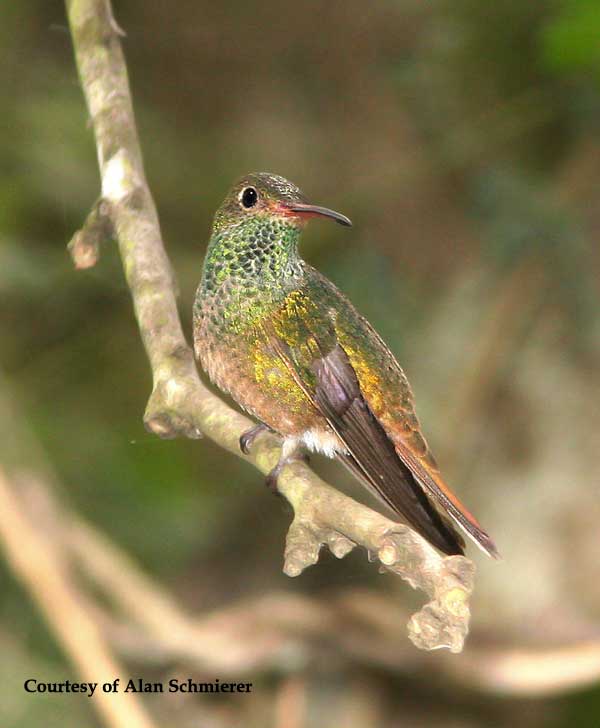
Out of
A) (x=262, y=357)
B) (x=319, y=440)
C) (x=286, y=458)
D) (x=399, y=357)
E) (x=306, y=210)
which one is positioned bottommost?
(x=286, y=458)

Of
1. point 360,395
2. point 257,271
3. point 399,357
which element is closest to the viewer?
point 360,395

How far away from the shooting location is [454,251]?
635 centimetres

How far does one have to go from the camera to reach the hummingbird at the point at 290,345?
2730 mm

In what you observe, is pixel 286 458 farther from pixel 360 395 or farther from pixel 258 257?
pixel 258 257

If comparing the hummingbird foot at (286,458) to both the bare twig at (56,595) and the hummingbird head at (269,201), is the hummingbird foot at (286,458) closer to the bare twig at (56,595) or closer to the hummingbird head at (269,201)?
the hummingbird head at (269,201)

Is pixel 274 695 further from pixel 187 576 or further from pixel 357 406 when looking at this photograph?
pixel 357 406

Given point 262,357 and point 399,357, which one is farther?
point 399,357

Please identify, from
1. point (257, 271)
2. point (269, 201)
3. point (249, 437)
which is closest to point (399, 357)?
point (257, 271)

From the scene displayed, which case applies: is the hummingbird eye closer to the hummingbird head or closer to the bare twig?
the hummingbird head

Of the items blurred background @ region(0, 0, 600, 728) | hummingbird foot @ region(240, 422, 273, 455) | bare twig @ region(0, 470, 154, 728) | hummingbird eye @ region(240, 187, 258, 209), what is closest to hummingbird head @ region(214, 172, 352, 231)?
hummingbird eye @ region(240, 187, 258, 209)

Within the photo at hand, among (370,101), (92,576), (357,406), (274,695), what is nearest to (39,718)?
(92,576)

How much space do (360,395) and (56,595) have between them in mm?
1394

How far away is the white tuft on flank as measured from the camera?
A: 2.79 meters

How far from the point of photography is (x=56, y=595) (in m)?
3.57
